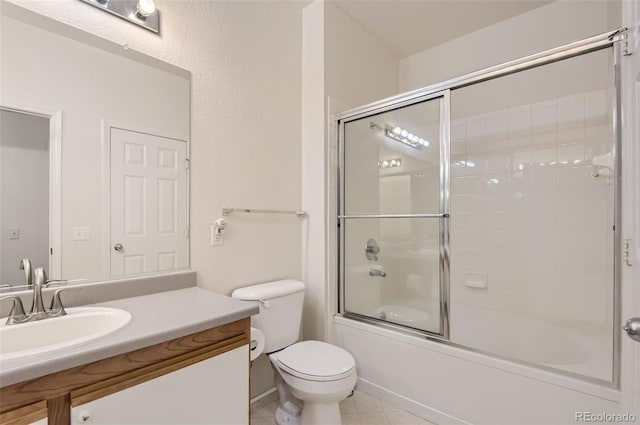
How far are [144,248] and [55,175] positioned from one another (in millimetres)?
458

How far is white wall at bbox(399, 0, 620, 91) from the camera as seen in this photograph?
201 centimetres

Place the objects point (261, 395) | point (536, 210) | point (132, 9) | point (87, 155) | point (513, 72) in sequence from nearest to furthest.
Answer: point (87, 155), point (132, 9), point (513, 72), point (261, 395), point (536, 210)

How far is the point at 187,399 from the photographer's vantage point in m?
1.05

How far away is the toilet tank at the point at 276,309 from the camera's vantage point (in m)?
1.67

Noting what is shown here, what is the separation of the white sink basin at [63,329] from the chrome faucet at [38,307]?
0.10ft

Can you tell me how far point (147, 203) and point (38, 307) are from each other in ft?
1.85

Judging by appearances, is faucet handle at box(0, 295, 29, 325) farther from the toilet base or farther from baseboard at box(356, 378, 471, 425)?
baseboard at box(356, 378, 471, 425)

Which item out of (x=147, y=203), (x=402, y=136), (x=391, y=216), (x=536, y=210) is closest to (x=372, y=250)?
(x=391, y=216)

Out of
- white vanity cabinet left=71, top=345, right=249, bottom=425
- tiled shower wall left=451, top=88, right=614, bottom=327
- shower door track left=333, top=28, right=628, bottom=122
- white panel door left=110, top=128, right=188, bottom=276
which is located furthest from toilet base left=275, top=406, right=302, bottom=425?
shower door track left=333, top=28, right=628, bottom=122

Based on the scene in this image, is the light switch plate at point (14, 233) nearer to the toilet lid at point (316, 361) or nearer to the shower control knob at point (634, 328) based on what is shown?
the toilet lid at point (316, 361)

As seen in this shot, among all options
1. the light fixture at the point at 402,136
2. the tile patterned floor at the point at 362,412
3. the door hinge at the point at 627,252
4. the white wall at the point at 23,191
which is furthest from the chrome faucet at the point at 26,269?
the door hinge at the point at 627,252

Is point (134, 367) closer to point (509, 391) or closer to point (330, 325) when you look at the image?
point (330, 325)

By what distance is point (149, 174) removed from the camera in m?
1.45

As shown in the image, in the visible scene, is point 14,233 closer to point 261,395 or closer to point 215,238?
point 215,238
